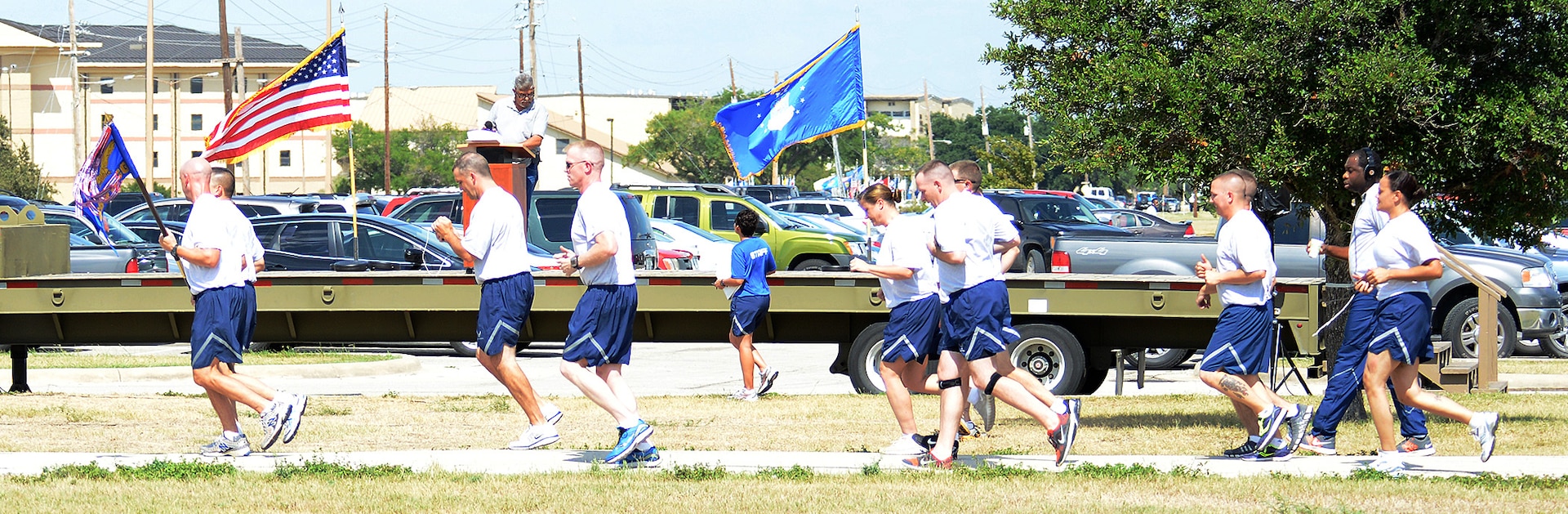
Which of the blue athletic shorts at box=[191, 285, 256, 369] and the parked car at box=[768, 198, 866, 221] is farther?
the parked car at box=[768, 198, 866, 221]

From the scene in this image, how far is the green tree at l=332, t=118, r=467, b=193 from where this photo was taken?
297 ft

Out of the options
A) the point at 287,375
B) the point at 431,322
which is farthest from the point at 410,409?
the point at 287,375

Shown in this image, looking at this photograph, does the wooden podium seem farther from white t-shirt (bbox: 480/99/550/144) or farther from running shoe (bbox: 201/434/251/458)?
running shoe (bbox: 201/434/251/458)

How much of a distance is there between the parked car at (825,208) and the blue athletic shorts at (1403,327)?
27.8m

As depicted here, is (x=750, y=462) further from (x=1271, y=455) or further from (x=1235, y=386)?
(x=1271, y=455)

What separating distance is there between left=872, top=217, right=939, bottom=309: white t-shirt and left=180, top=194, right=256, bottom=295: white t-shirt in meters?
3.23

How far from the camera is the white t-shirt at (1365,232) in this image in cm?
759

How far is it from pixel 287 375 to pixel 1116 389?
24.0 feet

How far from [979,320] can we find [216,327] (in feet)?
12.4

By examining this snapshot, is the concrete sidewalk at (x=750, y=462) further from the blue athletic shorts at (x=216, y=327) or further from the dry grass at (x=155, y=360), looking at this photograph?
the dry grass at (x=155, y=360)

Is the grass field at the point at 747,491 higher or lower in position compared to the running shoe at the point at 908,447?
lower

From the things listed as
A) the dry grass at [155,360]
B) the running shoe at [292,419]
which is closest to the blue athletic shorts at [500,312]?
the running shoe at [292,419]

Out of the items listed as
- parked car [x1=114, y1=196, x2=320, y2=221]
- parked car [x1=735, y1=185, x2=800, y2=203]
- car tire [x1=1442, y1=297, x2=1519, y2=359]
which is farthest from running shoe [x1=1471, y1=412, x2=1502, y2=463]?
parked car [x1=735, y1=185, x2=800, y2=203]

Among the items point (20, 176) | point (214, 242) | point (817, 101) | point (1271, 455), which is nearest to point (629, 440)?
point (214, 242)
